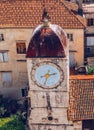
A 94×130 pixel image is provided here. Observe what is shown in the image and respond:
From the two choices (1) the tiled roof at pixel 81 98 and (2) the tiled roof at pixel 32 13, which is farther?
(2) the tiled roof at pixel 32 13

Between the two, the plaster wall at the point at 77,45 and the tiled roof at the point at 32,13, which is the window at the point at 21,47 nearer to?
the tiled roof at the point at 32,13

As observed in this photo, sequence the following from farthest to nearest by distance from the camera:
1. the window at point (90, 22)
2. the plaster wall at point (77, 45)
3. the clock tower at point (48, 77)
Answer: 1. the window at point (90, 22)
2. the plaster wall at point (77, 45)
3. the clock tower at point (48, 77)

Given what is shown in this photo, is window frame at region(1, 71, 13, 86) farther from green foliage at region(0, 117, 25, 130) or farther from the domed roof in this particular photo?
the domed roof

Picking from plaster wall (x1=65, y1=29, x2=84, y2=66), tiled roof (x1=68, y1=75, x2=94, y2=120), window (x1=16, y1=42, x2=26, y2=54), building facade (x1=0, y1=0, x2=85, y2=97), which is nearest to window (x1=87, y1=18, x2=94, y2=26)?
building facade (x1=0, y1=0, x2=85, y2=97)

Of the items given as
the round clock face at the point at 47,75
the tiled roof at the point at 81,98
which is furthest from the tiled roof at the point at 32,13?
the round clock face at the point at 47,75

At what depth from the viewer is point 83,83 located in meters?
47.0

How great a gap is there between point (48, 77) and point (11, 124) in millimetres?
12111

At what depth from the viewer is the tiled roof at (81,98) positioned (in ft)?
149

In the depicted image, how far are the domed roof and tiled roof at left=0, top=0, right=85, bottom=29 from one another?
12684 millimetres

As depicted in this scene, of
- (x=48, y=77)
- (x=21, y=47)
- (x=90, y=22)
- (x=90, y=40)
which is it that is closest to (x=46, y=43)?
(x=48, y=77)

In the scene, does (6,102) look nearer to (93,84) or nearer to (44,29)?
(93,84)

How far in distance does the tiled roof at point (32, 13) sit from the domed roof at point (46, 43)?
12.7 meters

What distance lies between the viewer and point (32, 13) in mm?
53094

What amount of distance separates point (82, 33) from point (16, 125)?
1440 cm
